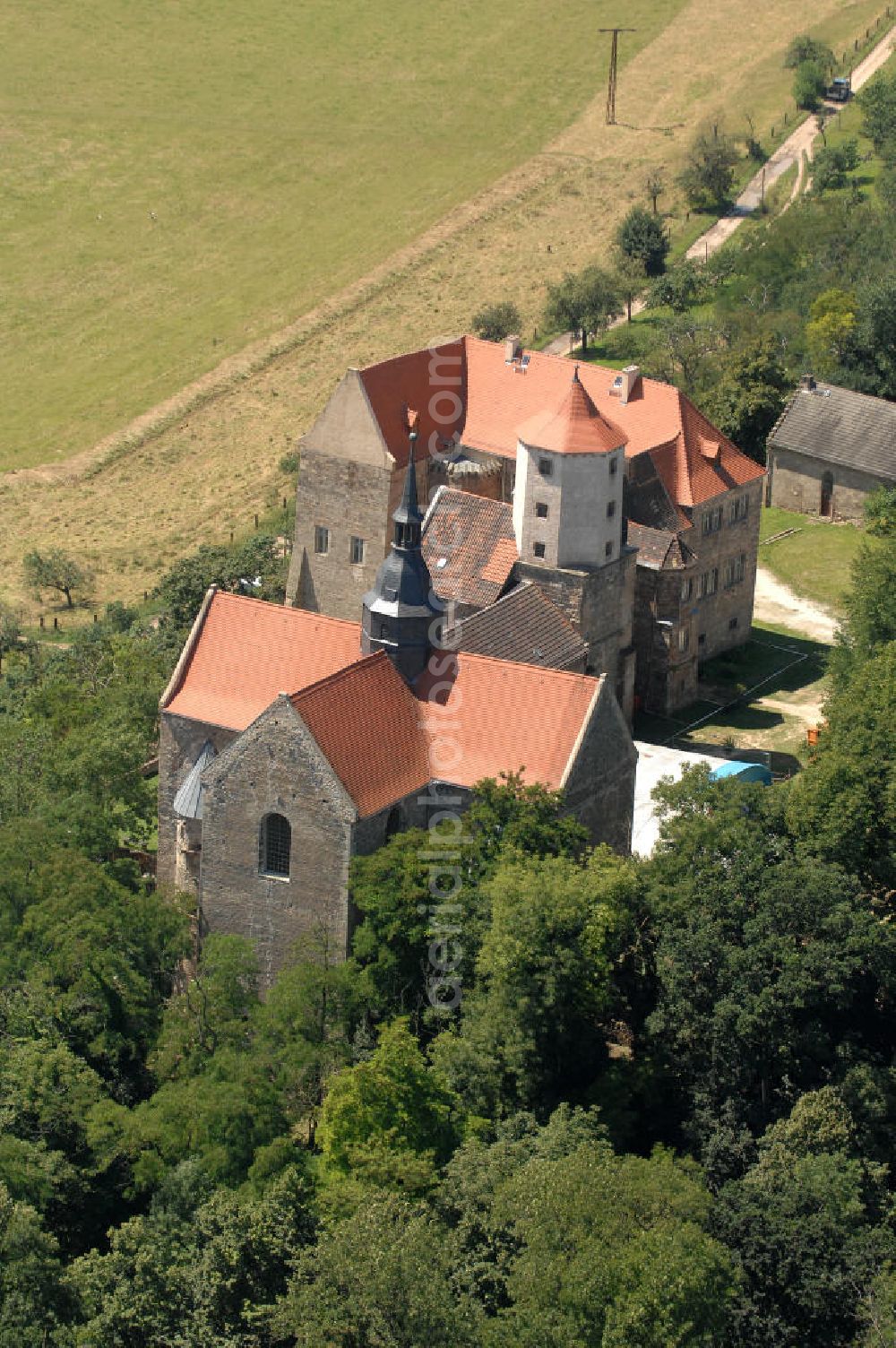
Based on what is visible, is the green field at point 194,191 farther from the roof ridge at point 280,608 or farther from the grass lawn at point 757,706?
the roof ridge at point 280,608

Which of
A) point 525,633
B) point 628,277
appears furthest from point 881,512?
point 628,277

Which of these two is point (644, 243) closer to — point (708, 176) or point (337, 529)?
point (708, 176)

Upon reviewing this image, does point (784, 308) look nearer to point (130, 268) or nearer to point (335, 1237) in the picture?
point (130, 268)

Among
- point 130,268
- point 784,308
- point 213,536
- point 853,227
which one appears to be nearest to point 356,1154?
point 213,536

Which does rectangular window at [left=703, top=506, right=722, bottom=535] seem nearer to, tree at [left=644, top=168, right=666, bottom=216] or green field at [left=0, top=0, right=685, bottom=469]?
green field at [left=0, top=0, right=685, bottom=469]

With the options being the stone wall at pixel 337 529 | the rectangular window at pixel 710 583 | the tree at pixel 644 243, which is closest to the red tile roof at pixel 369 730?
the stone wall at pixel 337 529

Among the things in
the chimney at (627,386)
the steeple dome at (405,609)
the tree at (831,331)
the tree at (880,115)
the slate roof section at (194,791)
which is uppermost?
the tree at (880,115)
